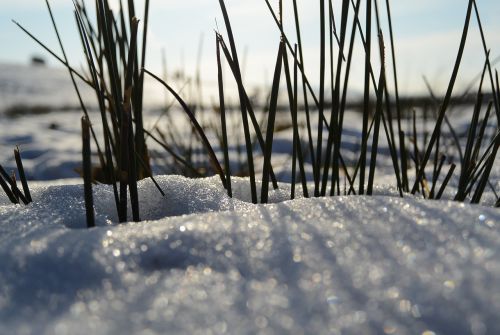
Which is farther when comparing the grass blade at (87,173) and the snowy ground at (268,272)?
the grass blade at (87,173)

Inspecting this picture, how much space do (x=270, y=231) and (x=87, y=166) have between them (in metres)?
0.25

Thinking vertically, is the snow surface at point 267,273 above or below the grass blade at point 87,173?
below

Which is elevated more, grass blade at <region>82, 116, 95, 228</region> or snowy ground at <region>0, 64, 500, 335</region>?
grass blade at <region>82, 116, 95, 228</region>

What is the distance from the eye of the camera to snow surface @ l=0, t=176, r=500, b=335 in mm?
416

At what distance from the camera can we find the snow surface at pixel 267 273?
0.42 meters

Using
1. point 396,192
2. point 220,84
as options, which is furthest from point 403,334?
point 396,192

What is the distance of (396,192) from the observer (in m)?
1.05

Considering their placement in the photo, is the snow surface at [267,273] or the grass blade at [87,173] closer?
the snow surface at [267,273]

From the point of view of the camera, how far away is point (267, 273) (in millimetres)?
486

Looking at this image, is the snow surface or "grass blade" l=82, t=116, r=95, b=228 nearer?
the snow surface

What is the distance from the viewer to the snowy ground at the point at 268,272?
42 centimetres

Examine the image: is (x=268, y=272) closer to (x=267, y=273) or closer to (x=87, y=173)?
(x=267, y=273)

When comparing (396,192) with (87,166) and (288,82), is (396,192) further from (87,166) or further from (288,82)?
(87,166)

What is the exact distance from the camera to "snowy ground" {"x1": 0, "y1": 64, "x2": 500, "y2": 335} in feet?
1.36
